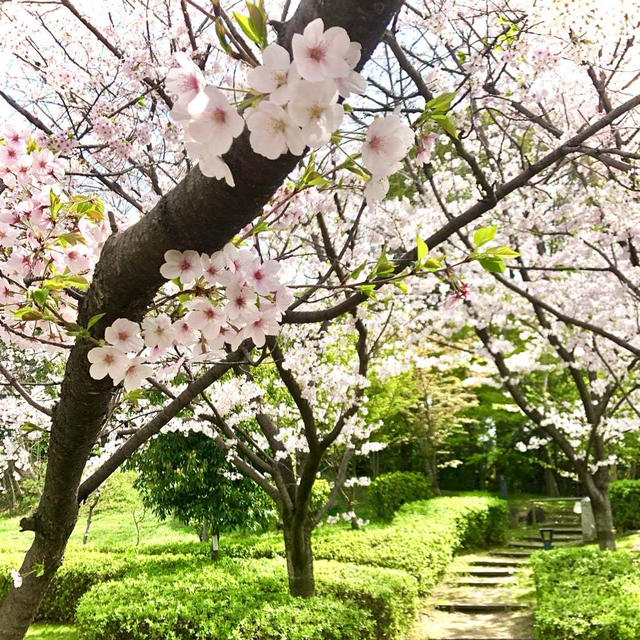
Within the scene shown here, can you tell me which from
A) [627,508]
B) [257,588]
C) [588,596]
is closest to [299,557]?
[257,588]

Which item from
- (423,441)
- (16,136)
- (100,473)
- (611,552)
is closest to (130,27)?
(16,136)

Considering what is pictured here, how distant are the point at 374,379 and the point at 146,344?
434 inches

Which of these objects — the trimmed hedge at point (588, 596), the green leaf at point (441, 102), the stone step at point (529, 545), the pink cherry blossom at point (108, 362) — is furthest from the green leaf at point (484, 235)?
the stone step at point (529, 545)

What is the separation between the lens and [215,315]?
123 cm

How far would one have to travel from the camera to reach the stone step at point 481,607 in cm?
774

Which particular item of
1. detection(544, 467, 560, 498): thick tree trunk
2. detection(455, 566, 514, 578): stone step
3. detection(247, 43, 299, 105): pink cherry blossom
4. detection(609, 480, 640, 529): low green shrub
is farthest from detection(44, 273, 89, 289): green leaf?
detection(544, 467, 560, 498): thick tree trunk

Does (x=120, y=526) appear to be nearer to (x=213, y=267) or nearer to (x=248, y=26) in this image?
(x=213, y=267)

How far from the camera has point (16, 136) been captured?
1.60 meters

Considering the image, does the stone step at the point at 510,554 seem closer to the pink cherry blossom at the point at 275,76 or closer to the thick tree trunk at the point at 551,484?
the thick tree trunk at the point at 551,484

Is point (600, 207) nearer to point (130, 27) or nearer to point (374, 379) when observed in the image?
point (130, 27)

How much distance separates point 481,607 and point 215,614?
4173 millimetres

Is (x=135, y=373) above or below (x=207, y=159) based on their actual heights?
below

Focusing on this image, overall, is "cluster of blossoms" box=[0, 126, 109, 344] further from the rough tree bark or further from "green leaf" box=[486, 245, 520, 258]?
"green leaf" box=[486, 245, 520, 258]

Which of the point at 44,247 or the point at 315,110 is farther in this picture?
the point at 44,247
